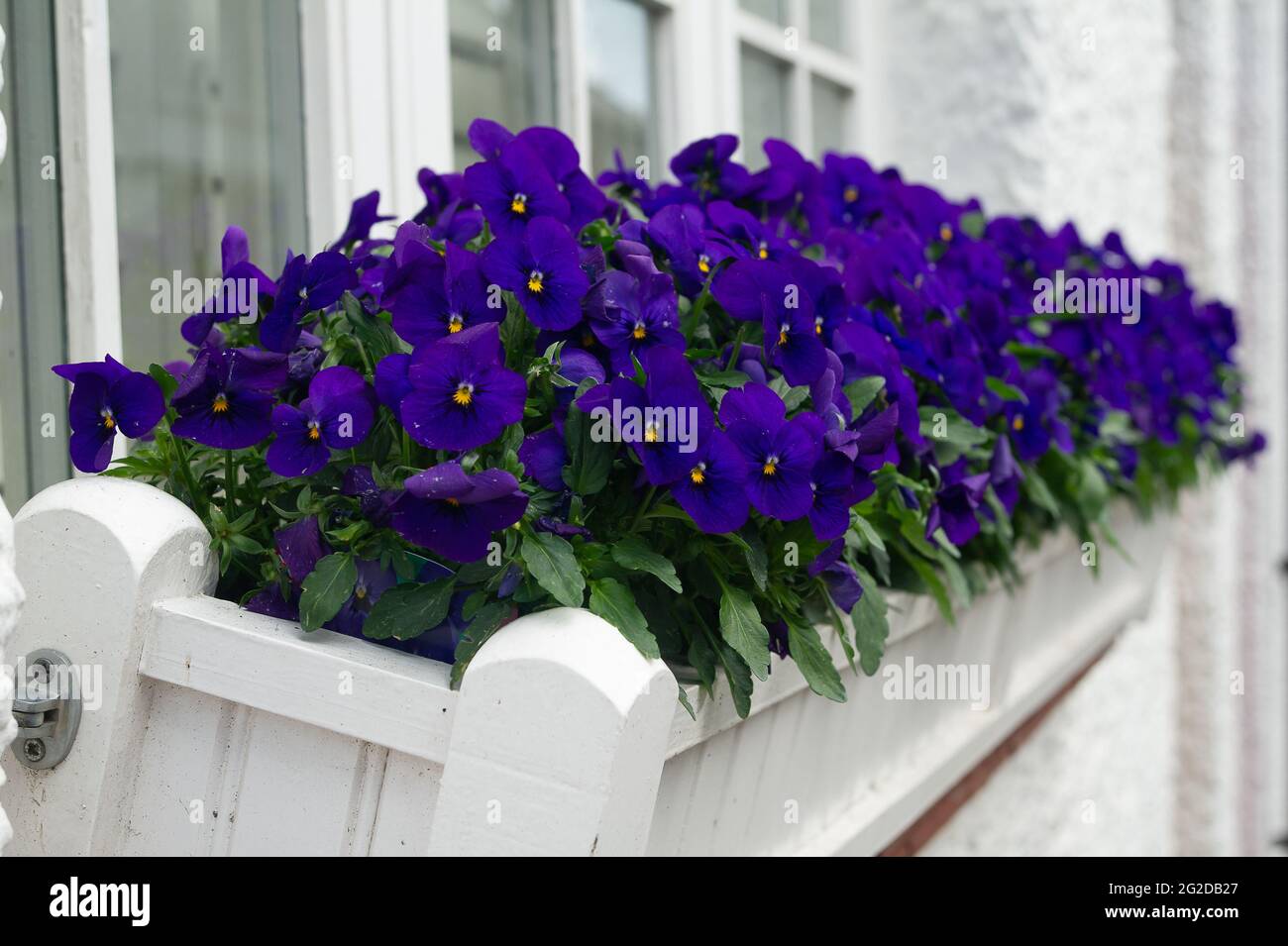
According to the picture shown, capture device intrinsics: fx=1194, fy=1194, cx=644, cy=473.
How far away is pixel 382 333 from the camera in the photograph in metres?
0.93

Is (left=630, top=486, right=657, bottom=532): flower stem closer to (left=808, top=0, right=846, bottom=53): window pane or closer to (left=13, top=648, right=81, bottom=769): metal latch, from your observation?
(left=13, top=648, right=81, bottom=769): metal latch

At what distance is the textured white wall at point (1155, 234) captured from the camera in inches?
115

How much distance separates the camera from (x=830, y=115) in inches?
115

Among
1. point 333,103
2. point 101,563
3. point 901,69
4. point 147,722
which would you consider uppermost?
point 901,69

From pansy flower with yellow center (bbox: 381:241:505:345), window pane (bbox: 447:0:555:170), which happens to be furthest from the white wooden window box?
window pane (bbox: 447:0:555:170)

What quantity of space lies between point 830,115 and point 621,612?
2.37 meters

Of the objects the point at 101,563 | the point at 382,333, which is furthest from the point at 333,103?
the point at 101,563

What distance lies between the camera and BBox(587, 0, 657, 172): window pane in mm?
2049

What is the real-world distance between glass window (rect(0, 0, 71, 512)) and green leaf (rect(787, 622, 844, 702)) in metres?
0.76

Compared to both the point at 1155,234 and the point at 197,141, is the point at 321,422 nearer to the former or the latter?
the point at 197,141
